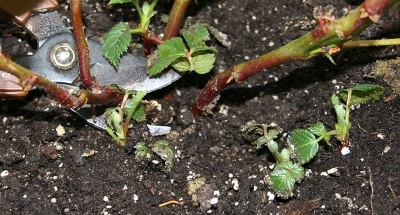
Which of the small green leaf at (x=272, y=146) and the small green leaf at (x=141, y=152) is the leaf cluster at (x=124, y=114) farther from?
the small green leaf at (x=272, y=146)

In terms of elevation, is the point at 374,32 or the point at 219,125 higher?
the point at 374,32

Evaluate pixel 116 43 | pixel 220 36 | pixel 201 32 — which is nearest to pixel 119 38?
pixel 116 43

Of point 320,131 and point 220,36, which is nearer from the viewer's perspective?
point 320,131

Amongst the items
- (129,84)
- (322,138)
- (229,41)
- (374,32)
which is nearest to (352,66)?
(374,32)

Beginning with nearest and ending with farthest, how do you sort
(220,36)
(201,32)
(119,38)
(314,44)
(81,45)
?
(314,44), (81,45), (119,38), (201,32), (220,36)

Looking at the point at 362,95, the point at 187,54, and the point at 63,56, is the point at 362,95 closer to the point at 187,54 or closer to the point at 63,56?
the point at 187,54

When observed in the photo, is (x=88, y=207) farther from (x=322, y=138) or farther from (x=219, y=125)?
(x=322, y=138)

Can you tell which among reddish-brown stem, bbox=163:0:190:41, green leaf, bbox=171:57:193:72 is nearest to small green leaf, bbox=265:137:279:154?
green leaf, bbox=171:57:193:72

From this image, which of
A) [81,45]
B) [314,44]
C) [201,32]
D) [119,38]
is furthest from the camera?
[201,32]
